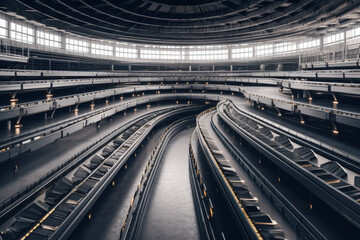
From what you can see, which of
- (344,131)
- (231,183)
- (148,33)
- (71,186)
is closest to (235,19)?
(148,33)

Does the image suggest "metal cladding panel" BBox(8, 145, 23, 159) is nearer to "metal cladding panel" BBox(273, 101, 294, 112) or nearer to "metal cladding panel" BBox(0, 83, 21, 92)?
"metal cladding panel" BBox(0, 83, 21, 92)

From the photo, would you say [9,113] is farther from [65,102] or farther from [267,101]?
[267,101]

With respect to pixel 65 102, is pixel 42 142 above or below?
below

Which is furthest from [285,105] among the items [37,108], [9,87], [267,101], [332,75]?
[9,87]

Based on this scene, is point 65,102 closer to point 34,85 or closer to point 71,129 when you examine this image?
point 34,85

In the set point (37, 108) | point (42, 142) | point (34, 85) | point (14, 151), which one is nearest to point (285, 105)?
point (42, 142)

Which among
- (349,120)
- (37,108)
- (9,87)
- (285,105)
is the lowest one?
(349,120)

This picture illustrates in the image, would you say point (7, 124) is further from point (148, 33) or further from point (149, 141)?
point (148, 33)

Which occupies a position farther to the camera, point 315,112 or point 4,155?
point 315,112

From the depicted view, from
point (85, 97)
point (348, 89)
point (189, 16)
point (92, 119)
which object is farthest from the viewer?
point (189, 16)

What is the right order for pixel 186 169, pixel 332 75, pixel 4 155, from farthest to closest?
pixel 186 169, pixel 332 75, pixel 4 155
